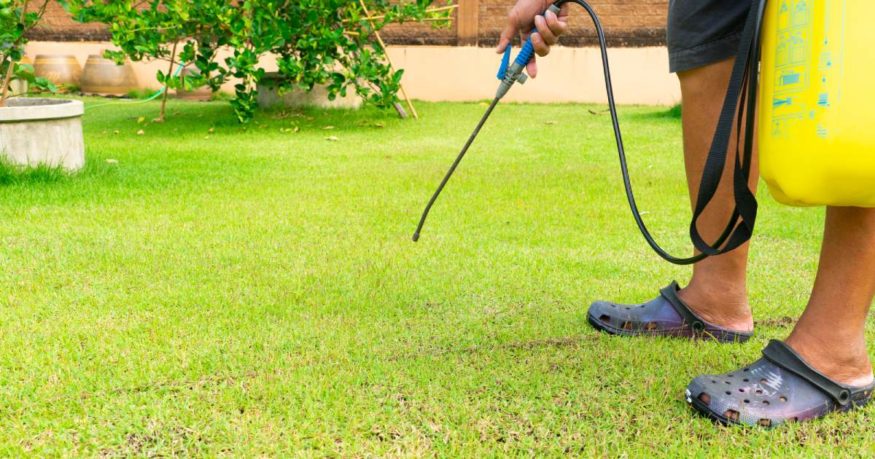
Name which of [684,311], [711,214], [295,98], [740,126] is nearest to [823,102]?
[740,126]

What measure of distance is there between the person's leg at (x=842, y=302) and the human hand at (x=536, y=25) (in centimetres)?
65

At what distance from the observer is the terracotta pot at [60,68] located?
956 cm

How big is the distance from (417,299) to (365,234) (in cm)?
76

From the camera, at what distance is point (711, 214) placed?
183 centimetres

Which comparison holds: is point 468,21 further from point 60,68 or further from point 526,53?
point 526,53

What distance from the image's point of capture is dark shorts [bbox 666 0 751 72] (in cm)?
163

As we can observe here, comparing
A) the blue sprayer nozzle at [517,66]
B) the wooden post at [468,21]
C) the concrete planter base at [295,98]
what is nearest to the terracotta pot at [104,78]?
the concrete planter base at [295,98]

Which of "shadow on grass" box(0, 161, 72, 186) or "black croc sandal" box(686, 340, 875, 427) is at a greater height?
"shadow on grass" box(0, 161, 72, 186)

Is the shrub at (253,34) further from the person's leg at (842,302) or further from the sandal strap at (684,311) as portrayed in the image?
the person's leg at (842,302)

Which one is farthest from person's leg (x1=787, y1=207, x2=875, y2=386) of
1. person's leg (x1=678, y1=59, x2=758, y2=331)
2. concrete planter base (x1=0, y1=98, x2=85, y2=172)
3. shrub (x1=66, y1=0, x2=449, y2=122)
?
shrub (x1=66, y1=0, x2=449, y2=122)

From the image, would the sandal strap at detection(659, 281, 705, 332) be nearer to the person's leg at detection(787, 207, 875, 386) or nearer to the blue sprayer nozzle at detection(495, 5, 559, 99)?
the person's leg at detection(787, 207, 875, 386)

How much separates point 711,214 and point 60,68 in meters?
9.48

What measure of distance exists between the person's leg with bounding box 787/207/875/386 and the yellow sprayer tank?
217 mm

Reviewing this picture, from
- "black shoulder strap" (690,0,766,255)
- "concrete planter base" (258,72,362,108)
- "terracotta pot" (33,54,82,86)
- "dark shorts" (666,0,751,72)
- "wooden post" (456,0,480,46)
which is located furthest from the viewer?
"terracotta pot" (33,54,82,86)
